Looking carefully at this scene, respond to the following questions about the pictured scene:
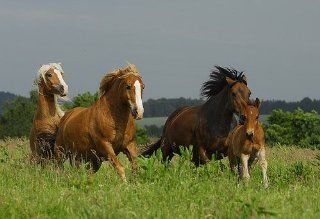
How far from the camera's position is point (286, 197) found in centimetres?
813

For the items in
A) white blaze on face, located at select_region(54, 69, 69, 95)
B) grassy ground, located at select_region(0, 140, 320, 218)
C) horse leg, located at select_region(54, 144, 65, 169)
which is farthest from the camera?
white blaze on face, located at select_region(54, 69, 69, 95)

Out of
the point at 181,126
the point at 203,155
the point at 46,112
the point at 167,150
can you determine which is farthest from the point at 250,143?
the point at 46,112

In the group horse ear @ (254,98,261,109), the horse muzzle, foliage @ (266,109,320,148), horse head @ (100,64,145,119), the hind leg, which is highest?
horse head @ (100,64,145,119)

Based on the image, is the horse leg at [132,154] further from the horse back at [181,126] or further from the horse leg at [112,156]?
the horse back at [181,126]

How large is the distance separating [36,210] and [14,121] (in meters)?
60.5

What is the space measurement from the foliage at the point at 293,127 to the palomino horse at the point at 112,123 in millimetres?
37097

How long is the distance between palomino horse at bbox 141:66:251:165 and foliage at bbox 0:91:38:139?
51.6m

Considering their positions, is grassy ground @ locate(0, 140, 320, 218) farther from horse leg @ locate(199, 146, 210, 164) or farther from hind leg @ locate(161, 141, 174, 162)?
hind leg @ locate(161, 141, 174, 162)

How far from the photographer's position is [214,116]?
12328mm

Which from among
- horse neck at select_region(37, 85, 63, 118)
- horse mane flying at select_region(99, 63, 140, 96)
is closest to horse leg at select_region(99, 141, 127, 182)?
horse mane flying at select_region(99, 63, 140, 96)

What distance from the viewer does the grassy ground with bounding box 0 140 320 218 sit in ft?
22.3

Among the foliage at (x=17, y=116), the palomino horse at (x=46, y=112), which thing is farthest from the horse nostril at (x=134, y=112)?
the foliage at (x=17, y=116)

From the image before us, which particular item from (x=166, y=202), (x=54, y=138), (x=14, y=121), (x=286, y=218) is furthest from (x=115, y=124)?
(x=14, y=121)

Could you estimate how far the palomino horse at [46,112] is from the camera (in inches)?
480
